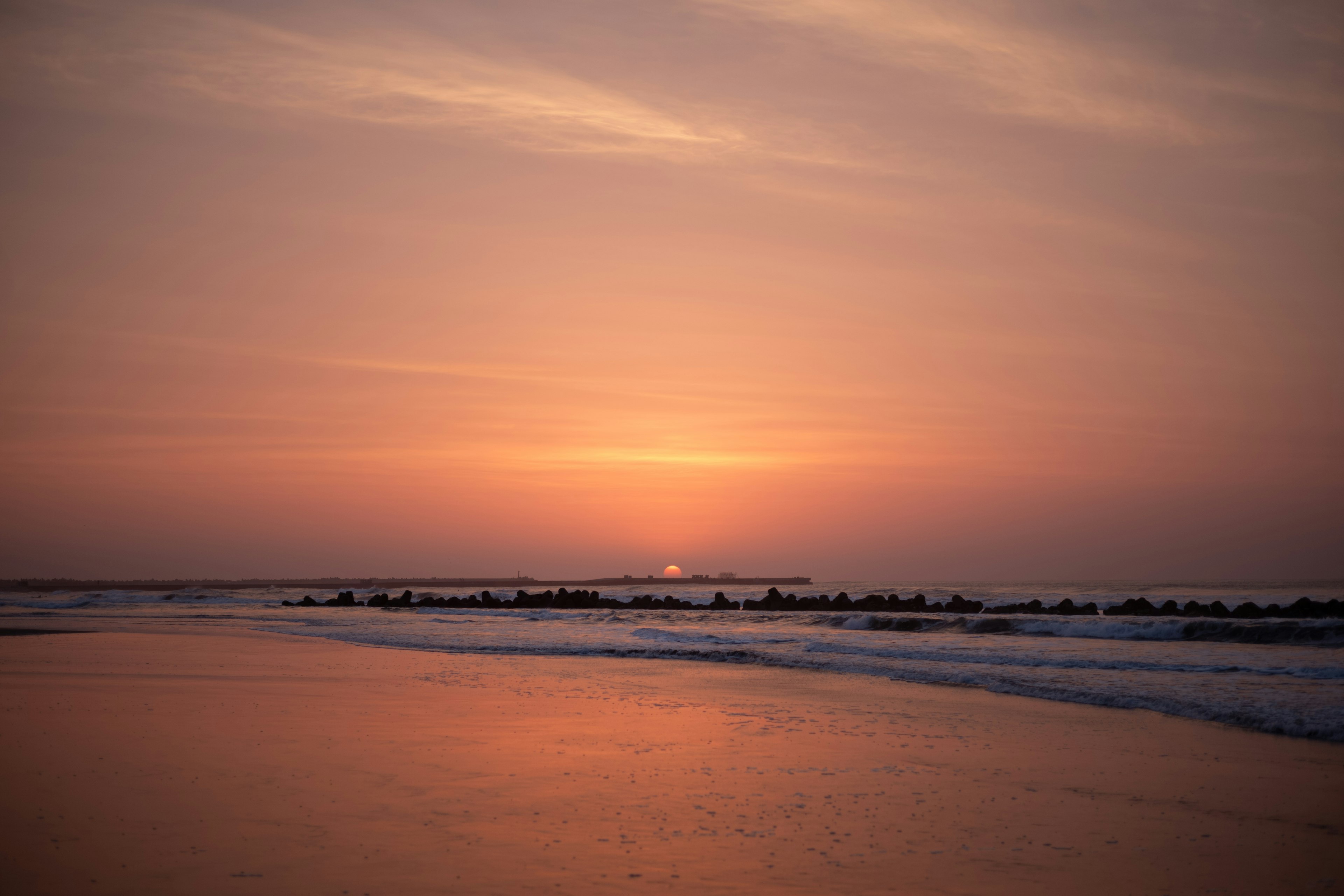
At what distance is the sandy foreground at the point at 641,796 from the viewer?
6.12 metres

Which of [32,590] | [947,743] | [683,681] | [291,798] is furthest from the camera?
[32,590]

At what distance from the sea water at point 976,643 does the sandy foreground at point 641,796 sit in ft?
6.58

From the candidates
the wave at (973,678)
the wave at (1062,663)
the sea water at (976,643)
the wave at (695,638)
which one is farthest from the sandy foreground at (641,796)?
the wave at (695,638)

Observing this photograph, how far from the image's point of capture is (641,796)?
26.8 feet

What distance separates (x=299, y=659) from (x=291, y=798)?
14.1m

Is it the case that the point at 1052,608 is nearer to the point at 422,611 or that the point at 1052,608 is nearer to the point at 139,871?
the point at 422,611

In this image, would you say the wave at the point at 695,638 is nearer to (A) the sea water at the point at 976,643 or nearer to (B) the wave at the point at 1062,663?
(A) the sea water at the point at 976,643

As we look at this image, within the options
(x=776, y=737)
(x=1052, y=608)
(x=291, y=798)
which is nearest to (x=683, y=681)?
(x=776, y=737)

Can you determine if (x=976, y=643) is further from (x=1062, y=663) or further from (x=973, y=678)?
(x=973, y=678)

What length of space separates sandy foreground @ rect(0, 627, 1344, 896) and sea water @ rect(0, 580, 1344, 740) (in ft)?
6.58

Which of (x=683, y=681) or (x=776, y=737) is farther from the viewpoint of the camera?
(x=683, y=681)

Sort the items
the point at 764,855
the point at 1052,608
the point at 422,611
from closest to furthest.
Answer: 1. the point at 764,855
2. the point at 1052,608
3. the point at 422,611

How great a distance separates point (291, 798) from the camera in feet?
25.7

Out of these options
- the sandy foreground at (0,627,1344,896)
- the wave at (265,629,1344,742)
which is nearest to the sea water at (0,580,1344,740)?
the wave at (265,629,1344,742)
